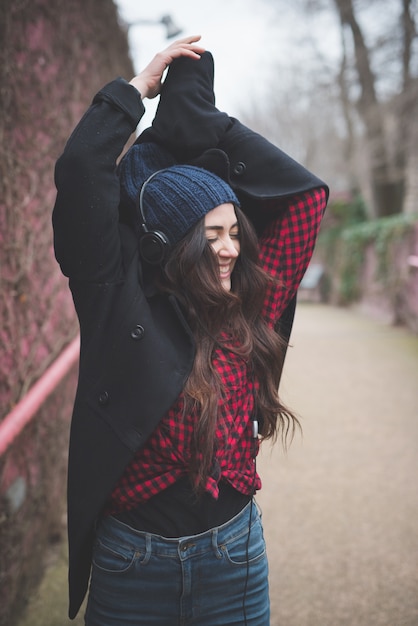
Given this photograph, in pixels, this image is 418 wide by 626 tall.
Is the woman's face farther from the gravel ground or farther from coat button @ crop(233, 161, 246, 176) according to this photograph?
the gravel ground

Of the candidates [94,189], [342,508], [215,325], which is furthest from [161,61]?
[342,508]

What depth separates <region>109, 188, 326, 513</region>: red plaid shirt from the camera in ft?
4.92

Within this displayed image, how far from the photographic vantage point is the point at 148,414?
1.44m

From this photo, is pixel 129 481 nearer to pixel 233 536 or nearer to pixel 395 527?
pixel 233 536

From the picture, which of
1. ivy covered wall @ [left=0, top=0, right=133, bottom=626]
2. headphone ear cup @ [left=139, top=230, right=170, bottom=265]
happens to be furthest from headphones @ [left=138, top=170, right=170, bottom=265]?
ivy covered wall @ [left=0, top=0, right=133, bottom=626]

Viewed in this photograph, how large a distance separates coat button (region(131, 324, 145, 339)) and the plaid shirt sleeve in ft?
1.56

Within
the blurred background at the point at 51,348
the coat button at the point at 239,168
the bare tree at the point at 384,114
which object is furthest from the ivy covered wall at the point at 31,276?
the bare tree at the point at 384,114

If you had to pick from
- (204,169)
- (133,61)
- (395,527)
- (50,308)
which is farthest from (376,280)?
(204,169)

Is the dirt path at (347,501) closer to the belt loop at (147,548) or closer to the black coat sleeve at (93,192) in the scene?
the belt loop at (147,548)

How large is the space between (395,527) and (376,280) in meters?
8.74

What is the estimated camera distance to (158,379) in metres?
1.46

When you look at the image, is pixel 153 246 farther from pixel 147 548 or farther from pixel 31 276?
pixel 31 276

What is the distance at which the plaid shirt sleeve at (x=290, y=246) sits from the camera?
177 centimetres

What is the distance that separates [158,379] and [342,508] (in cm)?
283
